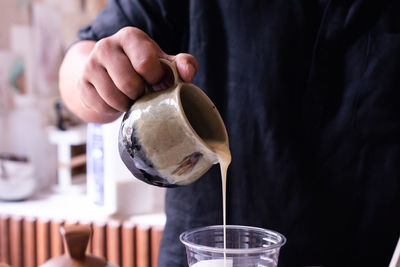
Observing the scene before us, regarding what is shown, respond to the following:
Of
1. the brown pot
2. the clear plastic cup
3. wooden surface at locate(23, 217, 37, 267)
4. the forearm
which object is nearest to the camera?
the clear plastic cup

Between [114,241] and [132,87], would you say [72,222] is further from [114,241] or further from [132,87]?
[132,87]

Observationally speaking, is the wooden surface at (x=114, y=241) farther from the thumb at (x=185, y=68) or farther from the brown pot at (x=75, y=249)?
the thumb at (x=185, y=68)

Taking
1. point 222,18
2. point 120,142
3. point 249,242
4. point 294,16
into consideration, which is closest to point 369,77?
point 294,16

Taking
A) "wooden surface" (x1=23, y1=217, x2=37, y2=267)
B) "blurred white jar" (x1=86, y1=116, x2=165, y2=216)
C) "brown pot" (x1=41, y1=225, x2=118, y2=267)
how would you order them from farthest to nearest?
"wooden surface" (x1=23, y1=217, x2=37, y2=267), "blurred white jar" (x1=86, y1=116, x2=165, y2=216), "brown pot" (x1=41, y1=225, x2=118, y2=267)

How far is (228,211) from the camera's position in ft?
3.68

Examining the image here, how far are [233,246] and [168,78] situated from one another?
11.9 inches

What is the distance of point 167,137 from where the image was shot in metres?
0.66

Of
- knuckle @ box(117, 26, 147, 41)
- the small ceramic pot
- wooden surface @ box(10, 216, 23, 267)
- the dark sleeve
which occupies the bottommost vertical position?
wooden surface @ box(10, 216, 23, 267)

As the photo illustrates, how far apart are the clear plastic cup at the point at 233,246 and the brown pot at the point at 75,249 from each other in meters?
0.23

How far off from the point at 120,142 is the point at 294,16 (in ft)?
1.80

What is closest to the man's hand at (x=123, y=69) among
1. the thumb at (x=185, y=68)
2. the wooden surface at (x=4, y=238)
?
the thumb at (x=185, y=68)

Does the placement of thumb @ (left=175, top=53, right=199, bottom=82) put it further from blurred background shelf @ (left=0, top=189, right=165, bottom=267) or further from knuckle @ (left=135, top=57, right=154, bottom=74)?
blurred background shelf @ (left=0, top=189, right=165, bottom=267)

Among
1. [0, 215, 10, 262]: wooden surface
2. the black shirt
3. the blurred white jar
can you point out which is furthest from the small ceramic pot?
[0, 215, 10, 262]: wooden surface

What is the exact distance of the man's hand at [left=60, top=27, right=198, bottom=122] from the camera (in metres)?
0.69
